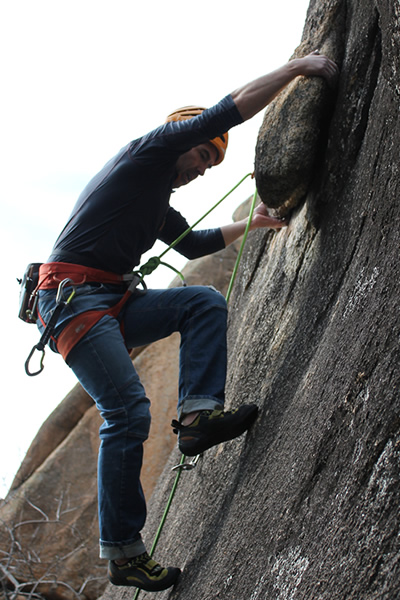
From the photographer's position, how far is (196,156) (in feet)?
11.0

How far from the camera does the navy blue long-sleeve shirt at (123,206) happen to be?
→ 10.2 ft

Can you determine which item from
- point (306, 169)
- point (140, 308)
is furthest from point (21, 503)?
point (306, 169)

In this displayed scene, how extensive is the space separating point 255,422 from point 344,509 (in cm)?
118

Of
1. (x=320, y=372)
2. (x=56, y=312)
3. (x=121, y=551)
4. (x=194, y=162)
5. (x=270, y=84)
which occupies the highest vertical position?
(x=270, y=84)

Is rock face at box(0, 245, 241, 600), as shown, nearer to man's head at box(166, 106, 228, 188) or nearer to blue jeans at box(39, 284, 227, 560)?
blue jeans at box(39, 284, 227, 560)

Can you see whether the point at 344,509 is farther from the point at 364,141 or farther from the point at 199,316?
the point at 364,141

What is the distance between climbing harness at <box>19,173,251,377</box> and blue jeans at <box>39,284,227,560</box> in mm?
33

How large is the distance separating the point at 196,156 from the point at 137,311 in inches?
35.3

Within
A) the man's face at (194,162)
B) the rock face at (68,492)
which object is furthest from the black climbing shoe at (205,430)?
the rock face at (68,492)

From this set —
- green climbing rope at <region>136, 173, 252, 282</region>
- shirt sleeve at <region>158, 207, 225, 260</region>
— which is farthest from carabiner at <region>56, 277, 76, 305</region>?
shirt sleeve at <region>158, 207, 225, 260</region>

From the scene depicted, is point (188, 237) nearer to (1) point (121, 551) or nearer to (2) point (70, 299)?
(2) point (70, 299)

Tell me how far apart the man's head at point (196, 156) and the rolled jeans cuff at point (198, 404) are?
122 cm

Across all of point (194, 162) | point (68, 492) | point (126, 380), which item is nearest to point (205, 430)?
point (126, 380)

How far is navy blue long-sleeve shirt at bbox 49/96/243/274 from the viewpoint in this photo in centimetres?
310
